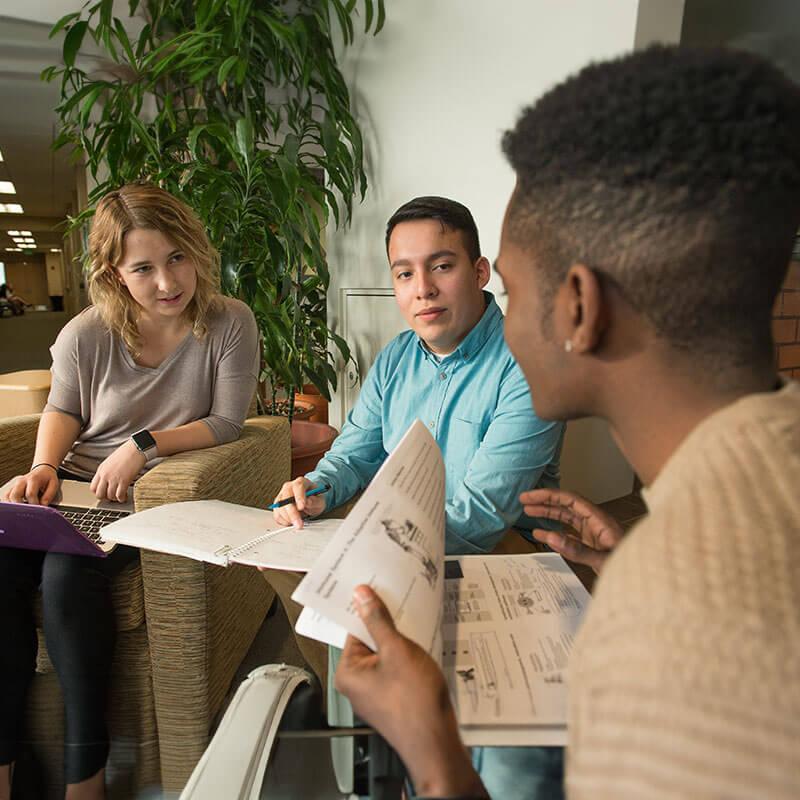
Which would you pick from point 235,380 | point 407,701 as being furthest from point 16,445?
point 407,701

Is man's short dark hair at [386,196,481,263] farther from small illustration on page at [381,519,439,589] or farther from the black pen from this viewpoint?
small illustration on page at [381,519,439,589]

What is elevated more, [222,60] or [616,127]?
[222,60]

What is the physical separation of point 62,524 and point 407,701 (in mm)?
740

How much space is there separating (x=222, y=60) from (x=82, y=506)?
172 cm

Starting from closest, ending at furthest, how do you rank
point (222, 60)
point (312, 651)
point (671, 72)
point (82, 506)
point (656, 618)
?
point (656, 618) < point (671, 72) < point (312, 651) < point (82, 506) < point (222, 60)

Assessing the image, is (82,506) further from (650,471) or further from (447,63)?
(447,63)

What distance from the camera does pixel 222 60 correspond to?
2.19 meters

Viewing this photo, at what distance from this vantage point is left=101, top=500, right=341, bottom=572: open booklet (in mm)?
829

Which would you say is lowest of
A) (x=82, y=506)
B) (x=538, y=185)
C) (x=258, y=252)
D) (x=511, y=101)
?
(x=82, y=506)

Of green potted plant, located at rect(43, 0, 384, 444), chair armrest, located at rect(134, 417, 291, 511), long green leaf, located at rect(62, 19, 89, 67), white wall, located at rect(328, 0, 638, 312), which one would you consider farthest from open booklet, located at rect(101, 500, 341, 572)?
long green leaf, located at rect(62, 19, 89, 67)

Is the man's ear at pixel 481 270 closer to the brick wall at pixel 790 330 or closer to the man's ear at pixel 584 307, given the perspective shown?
the man's ear at pixel 584 307

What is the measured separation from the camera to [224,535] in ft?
Answer: 3.04

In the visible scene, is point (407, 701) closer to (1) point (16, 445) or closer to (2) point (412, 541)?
(2) point (412, 541)

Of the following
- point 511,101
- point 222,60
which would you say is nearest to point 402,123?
point 511,101
